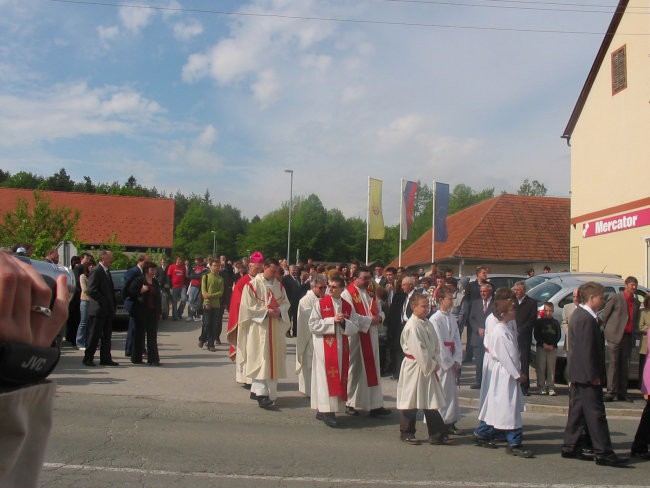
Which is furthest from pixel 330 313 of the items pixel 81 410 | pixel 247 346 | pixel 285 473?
pixel 81 410

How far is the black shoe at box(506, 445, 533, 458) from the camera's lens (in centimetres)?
716

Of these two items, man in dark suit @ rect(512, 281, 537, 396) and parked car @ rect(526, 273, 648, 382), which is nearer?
man in dark suit @ rect(512, 281, 537, 396)

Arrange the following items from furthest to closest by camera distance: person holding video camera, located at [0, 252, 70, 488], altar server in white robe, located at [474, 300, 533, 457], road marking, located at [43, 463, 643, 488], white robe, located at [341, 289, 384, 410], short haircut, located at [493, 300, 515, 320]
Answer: white robe, located at [341, 289, 384, 410], short haircut, located at [493, 300, 515, 320], altar server in white robe, located at [474, 300, 533, 457], road marking, located at [43, 463, 643, 488], person holding video camera, located at [0, 252, 70, 488]

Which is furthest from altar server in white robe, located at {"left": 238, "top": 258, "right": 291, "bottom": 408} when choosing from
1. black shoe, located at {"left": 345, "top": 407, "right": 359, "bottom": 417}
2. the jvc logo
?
the jvc logo

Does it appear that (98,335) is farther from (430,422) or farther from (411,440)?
(430,422)

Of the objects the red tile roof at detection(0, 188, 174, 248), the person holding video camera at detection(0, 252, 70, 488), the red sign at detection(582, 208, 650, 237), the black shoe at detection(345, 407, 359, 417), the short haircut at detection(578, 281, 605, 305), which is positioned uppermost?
the red tile roof at detection(0, 188, 174, 248)

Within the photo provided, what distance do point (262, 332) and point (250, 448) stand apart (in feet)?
8.98

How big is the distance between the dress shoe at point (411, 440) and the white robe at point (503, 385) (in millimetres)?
800

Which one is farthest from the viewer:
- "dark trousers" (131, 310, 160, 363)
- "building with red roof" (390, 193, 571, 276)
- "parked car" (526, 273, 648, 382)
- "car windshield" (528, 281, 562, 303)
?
"building with red roof" (390, 193, 571, 276)

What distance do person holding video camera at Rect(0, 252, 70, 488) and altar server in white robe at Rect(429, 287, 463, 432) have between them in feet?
22.6

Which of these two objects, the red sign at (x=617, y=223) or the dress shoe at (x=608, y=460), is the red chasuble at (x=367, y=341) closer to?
the dress shoe at (x=608, y=460)

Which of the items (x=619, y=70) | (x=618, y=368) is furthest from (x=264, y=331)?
(x=619, y=70)

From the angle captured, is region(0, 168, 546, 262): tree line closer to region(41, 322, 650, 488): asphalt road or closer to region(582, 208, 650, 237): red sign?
region(582, 208, 650, 237): red sign

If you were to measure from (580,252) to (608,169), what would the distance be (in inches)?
136
